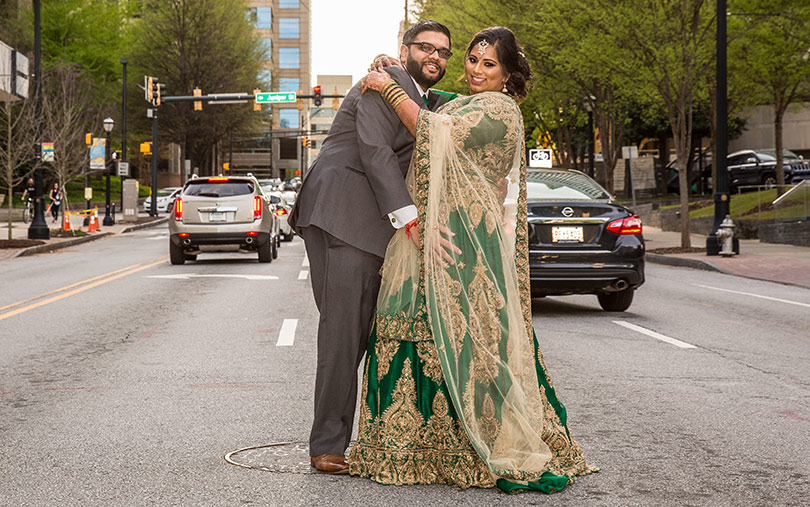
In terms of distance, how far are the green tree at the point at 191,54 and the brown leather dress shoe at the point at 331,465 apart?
61650mm

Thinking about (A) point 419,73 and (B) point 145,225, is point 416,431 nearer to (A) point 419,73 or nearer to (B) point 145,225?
(A) point 419,73

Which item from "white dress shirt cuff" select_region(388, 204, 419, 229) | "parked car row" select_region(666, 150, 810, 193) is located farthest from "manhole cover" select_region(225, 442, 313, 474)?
"parked car row" select_region(666, 150, 810, 193)

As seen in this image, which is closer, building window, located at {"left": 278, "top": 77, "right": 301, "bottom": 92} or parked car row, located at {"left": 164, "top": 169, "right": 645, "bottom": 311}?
parked car row, located at {"left": 164, "top": 169, "right": 645, "bottom": 311}

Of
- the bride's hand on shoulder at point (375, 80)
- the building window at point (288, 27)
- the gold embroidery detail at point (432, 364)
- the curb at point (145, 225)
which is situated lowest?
the curb at point (145, 225)

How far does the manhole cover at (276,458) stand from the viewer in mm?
4799

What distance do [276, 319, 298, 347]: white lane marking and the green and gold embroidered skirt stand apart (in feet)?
15.8

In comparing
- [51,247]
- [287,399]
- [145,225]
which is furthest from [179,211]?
[145,225]

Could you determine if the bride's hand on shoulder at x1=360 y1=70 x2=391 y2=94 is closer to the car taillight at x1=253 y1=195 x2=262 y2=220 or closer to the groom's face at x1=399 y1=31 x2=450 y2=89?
the groom's face at x1=399 y1=31 x2=450 y2=89

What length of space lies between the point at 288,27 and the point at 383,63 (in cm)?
14094

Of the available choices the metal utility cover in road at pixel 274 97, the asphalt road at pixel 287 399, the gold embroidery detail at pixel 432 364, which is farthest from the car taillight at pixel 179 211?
the metal utility cover in road at pixel 274 97

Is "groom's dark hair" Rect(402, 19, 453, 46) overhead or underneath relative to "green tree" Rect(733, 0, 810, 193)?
underneath

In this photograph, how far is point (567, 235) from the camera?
448 inches

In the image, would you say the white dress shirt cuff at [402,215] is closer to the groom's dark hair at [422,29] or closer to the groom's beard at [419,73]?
the groom's beard at [419,73]

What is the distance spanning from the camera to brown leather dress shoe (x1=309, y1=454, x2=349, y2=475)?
4.64 metres
